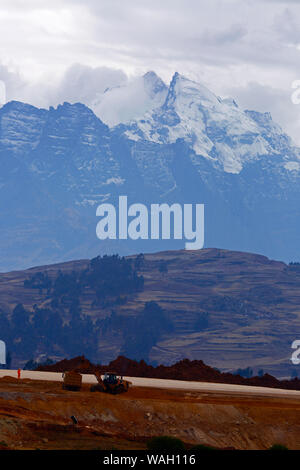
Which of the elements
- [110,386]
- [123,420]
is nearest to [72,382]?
[110,386]

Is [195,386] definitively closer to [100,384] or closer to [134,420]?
[100,384]

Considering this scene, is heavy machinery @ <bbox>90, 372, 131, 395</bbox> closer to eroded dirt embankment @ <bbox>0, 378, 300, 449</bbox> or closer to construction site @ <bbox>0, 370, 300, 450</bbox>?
construction site @ <bbox>0, 370, 300, 450</bbox>

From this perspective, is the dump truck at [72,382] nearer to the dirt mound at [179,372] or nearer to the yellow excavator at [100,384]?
the yellow excavator at [100,384]

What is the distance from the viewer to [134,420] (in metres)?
77.5

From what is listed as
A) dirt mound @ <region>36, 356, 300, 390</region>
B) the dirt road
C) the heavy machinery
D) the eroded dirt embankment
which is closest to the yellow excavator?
the heavy machinery

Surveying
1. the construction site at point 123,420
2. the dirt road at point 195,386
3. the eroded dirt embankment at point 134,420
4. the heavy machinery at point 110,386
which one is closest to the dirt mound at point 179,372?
the dirt road at point 195,386

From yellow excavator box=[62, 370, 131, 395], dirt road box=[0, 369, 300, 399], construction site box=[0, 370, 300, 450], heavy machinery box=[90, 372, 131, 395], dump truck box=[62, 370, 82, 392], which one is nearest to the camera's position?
construction site box=[0, 370, 300, 450]

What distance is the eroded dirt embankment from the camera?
6912 cm

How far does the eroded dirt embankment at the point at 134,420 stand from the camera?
6912 centimetres

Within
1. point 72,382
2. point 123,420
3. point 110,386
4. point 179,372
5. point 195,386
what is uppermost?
point 179,372

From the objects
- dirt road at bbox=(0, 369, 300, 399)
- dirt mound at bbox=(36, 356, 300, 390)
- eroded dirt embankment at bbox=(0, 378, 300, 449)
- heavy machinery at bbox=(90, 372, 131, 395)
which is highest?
dirt mound at bbox=(36, 356, 300, 390)

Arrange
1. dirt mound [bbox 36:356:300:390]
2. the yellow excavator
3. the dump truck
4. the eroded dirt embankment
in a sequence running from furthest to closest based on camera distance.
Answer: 1. dirt mound [bbox 36:356:300:390]
2. the dump truck
3. the yellow excavator
4. the eroded dirt embankment
